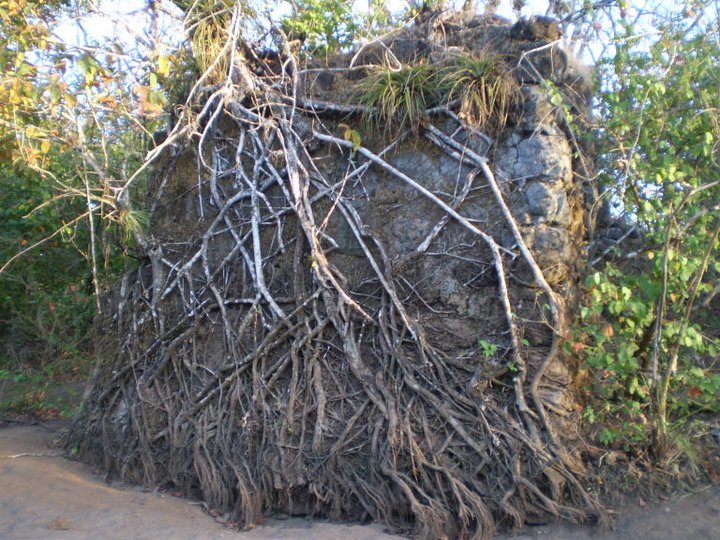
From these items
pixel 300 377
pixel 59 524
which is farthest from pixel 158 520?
pixel 300 377

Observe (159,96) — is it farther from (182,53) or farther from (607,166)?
(607,166)

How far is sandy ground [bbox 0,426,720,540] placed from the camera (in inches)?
189

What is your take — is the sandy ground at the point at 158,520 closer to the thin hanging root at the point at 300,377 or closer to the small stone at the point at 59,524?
the small stone at the point at 59,524

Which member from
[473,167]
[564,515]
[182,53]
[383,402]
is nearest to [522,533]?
[564,515]

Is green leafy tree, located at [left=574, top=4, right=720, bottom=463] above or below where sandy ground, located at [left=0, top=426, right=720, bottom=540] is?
above

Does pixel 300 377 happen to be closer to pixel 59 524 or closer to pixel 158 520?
pixel 158 520

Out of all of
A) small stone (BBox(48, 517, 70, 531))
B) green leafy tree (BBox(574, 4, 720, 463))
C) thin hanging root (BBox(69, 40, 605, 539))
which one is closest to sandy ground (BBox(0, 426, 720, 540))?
small stone (BBox(48, 517, 70, 531))

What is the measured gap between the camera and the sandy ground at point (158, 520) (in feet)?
15.8

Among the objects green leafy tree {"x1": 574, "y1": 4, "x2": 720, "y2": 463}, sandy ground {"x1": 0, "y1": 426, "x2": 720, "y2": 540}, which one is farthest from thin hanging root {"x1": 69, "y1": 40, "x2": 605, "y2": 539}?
green leafy tree {"x1": 574, "y1": 4, "x2": 720, "y2": 463}

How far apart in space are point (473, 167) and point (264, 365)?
2.34 meters

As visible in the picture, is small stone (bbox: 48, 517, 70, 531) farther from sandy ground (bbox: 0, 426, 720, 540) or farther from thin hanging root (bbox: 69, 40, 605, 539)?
thin hanging root (bbox: 69, 40, 605, 539)

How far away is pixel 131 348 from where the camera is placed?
22.1 feet

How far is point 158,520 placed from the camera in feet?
16.9

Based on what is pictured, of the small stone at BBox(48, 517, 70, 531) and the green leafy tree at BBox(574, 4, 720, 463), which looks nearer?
the small stone at BBox(48, 517, 70, 531)
